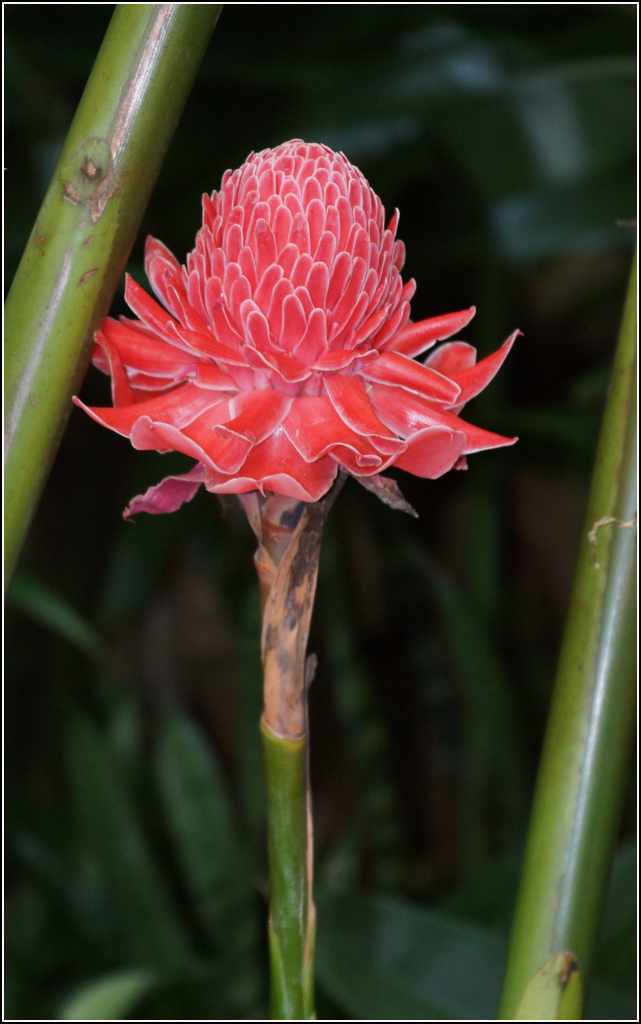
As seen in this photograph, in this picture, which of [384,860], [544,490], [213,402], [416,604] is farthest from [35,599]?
[544,490]

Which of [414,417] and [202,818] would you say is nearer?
[414,417]

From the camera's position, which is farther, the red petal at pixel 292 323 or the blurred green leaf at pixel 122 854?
the blurred green leaf at pixel 122 854

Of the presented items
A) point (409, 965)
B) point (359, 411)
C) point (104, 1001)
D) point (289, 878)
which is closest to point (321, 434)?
point (359, 411)

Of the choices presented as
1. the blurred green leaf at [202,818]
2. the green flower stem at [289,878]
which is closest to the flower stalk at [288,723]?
the green flower stem at [289,878]

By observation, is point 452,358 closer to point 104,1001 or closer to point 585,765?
point 585,765

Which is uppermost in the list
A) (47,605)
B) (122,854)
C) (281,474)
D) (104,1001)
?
(281,474)

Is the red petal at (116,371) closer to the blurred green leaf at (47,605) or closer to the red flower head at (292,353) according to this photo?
the red flower head at (292,353)

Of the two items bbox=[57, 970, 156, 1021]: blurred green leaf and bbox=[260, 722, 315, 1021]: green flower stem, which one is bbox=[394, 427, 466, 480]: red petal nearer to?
bbox=[260, 722, 315, 1021]: green flower stem

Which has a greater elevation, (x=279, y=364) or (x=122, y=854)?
(x=279, y=364)
